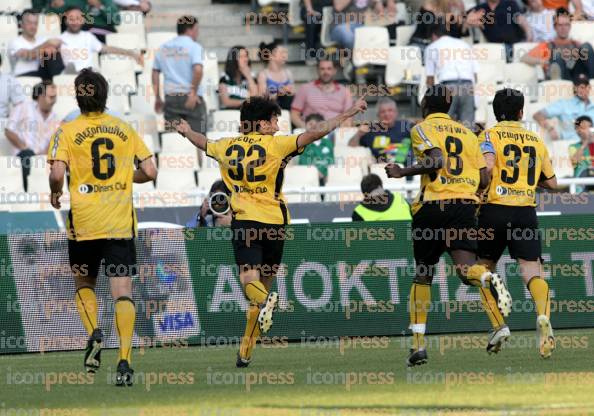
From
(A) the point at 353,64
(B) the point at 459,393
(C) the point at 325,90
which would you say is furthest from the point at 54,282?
(A) the point at 353,64

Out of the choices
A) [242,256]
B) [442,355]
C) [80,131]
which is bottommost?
[442,355]

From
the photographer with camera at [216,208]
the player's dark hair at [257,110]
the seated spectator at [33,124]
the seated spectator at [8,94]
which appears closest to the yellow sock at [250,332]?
the player's dark hair at [257,110]

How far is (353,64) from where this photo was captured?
22.0m

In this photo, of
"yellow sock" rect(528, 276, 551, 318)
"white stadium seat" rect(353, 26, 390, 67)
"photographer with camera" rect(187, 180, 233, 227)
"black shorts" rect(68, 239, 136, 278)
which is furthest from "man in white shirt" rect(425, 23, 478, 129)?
"black shorts" rect(68, 239, 136, 278)

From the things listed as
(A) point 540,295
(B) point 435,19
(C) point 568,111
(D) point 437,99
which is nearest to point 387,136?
(B) point 435,19

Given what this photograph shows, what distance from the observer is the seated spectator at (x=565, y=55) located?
22.0 m

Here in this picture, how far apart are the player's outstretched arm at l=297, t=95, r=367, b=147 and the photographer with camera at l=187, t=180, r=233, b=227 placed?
13.8ft

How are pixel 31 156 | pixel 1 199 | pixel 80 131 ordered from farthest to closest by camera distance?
pixel 31 156, pixel 1 199, pixel 80 131

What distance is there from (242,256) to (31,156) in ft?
26.2

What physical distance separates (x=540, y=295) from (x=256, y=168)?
2.51 m

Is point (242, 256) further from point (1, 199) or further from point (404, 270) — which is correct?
point (1, 199)

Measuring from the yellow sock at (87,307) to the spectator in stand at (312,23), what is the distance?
38.1 ft

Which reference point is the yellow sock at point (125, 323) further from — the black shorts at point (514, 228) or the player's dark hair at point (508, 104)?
the player's dark hair at point (508, 104)

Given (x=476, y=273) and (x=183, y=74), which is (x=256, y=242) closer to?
(x=476, y=273)
